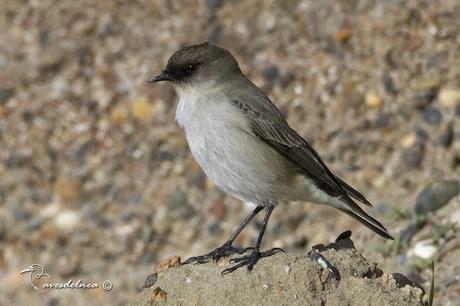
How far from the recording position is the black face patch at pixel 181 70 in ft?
21.6

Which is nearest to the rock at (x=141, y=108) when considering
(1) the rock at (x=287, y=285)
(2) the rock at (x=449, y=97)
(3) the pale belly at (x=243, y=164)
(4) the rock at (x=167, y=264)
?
(2) the rock at (x=449, y=97)

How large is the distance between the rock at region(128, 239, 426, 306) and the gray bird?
1.59ft

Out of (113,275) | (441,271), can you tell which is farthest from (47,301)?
(441,271)

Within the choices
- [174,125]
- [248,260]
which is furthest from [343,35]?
[248,260]

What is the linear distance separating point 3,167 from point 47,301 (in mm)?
1872

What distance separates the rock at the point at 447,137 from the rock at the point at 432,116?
183 mm

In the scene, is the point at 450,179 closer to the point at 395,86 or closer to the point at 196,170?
the point at 395,86

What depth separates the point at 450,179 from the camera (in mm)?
8039

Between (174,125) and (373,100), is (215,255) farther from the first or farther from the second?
(174,125)

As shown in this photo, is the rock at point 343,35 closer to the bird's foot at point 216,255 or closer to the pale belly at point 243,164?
the pale belly at point 243,164

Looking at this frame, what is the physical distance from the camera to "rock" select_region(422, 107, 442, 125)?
869 cm

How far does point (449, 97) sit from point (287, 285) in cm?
424

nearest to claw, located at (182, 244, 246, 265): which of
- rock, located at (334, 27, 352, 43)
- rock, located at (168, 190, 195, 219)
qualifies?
rock, located at (168, 190, 195, 219)

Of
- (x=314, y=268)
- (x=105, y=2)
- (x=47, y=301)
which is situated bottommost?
(x=314, y=268)
